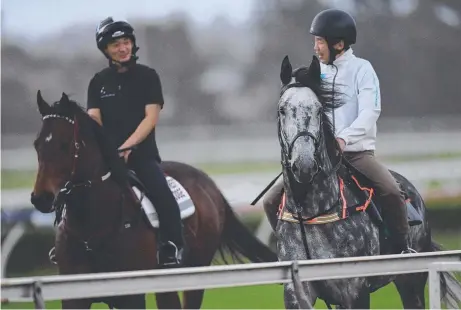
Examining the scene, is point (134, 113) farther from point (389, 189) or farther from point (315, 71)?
point (389, 189)

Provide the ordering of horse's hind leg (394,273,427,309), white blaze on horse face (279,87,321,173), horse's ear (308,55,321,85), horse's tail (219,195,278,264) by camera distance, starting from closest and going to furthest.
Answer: white blaze on horse face (279,87,321,173)
horse's ear (308,55,321,85)
horse's tail (219,195,278,264)
horse's hind leg (394,273,427,309)

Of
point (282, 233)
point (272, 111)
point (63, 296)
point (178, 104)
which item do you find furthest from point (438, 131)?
point (63, 296)

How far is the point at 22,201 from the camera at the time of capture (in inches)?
203

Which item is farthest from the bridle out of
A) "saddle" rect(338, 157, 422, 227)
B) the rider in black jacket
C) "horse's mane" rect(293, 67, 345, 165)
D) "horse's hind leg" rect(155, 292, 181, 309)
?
"saddle" rect(338, 157, 422, 227)

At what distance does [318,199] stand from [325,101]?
41 cm

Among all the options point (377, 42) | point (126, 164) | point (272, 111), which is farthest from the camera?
point (377, 42)

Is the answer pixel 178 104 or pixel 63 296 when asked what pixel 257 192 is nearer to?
pixel 178 104

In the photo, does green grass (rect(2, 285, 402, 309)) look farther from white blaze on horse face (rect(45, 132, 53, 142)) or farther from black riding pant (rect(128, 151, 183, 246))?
white blaze on horse face (rect(45, 132, 53, 142))

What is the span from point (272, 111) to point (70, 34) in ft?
3.70

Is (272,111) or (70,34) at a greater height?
(70,34)

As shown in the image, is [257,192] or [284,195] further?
[257,192]

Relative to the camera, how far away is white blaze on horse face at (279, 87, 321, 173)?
4.33 meters

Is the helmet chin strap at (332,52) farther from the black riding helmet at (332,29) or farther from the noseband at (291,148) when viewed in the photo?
the noseband at (291,148)

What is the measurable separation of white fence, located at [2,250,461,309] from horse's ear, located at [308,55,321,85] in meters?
0.85
